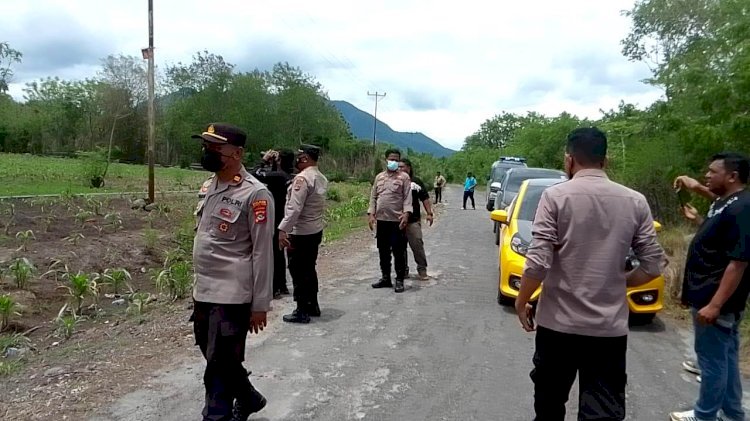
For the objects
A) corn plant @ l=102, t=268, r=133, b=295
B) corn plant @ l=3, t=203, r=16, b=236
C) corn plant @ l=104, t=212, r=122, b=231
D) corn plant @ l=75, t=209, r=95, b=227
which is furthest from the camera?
corn plant @ l=104, t=212, r=122, b=231

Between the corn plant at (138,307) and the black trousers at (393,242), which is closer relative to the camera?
the corn plant at (138,307)

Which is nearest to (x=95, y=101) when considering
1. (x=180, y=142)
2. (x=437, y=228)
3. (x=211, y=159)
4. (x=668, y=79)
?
(x=180, y=142)

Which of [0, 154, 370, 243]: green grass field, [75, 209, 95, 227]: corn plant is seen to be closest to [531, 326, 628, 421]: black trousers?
[0, 154, 370, 243]: green grass field

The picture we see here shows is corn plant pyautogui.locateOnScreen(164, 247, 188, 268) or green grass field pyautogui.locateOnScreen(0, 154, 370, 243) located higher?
green grass field pyautogui.locateOnScreen(0, 154, 370, 243)

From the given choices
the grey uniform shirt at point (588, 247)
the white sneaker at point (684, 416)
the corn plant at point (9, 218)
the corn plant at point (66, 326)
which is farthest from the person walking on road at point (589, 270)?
the corn plant at point (9, 218)

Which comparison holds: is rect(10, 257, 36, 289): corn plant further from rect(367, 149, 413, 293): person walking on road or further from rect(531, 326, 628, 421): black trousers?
rect(531, 326, 628, 421): black trousers

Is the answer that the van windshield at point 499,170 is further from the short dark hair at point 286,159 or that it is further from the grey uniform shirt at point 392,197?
the short dark hair at point 286,159

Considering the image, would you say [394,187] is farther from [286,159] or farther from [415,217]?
[286,159]

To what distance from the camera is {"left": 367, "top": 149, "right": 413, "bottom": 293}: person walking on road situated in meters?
8.38

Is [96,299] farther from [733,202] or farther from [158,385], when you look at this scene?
[733,202]

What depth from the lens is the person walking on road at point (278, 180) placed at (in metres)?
7.69

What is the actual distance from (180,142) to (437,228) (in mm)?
49518

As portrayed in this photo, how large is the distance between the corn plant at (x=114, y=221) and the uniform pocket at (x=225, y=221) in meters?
11.1

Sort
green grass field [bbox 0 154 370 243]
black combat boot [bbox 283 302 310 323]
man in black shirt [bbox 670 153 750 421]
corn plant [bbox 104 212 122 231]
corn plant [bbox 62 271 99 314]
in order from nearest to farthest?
man in black shirt [bbox 670 153 750 421], black combat boot [bbox 283 302 310 323], corn plant [bbox 62 271 99 314], corn plant [bbox 104 212 122 231], green grass field [bbox 0 154 370 243]
